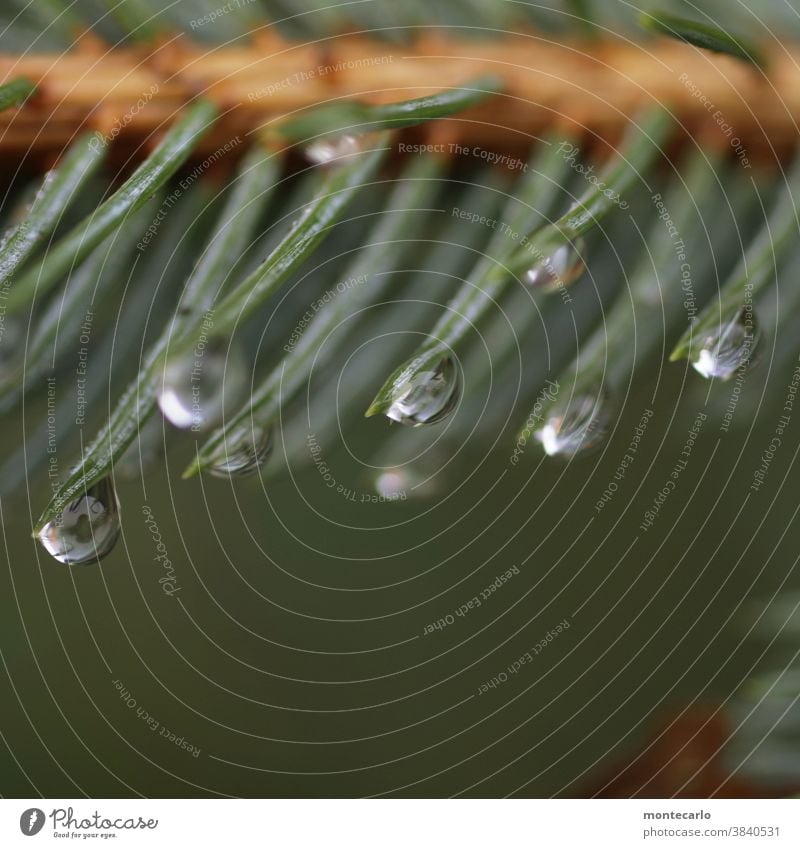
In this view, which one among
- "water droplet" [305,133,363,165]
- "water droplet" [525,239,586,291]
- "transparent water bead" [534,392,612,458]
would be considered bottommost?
"transparent water bead" [534,392,612,458]

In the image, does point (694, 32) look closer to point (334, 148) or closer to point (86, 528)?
point (334, 148)

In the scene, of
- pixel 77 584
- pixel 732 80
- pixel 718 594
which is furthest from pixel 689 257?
pixel 77 584

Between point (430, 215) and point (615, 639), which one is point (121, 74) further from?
point (615, 639)

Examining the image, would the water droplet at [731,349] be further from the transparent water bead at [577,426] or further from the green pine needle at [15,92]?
the green pine needle at [15,92]

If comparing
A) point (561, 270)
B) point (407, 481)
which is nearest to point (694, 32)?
point (561, 270)

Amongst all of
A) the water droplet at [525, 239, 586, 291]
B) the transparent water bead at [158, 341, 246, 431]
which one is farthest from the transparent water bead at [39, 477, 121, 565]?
the water droplet at [525, 239, 586, 291]

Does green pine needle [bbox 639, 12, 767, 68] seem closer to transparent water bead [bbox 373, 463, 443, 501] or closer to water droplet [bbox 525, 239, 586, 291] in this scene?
water droplet [bbox 525, 239, 586, 291]
